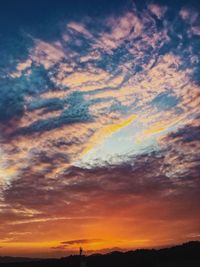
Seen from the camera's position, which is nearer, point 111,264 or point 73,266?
point 111,264

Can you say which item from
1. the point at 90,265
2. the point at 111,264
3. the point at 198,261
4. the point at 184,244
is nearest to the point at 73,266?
the point at 90,265

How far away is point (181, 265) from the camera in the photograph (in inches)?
1292

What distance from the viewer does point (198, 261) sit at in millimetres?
32219

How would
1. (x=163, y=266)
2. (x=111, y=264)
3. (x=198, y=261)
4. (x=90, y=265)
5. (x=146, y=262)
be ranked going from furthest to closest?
(x=90, y=265), (x=111, y=264), (x=146, y=262), (x=163, y=266), (x=198, y=261)

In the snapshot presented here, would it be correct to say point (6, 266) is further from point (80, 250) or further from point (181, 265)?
point (181, 265)

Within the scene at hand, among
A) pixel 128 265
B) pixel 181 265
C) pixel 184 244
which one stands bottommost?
pixel 181 265

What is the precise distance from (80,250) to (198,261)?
424 inches

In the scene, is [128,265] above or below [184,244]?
below

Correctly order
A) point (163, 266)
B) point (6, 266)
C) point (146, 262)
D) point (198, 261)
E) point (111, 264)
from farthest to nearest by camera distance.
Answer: point (6, 266) → point (111, 264) → point (146, 262) → point (163, 266) → point (198, 261)

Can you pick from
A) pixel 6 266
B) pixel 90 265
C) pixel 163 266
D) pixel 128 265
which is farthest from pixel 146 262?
pixel 6 266

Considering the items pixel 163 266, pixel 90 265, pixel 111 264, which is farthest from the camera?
pixel 90 265

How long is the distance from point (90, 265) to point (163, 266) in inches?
1019

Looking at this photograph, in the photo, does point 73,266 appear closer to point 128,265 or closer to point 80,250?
point 128,265

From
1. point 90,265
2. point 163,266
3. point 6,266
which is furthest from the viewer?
point 6,266
